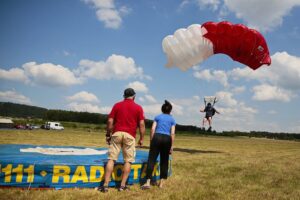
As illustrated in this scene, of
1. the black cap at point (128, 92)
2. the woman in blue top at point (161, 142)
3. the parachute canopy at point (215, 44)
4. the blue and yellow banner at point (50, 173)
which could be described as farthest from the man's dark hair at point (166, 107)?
the parachute canopy at point (215, 44)

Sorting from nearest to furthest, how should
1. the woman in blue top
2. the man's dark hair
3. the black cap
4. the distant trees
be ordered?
1. the black cap
2. the woman in blue top
3. the man's dark hair
4. the distant trees

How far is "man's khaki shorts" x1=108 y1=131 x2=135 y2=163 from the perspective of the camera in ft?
21.3

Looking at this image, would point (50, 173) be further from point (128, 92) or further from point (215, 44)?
point (215, 44)

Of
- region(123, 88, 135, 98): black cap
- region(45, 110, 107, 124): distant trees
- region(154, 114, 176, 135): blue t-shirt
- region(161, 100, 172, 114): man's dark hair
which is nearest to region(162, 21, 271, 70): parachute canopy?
region(161, 100, 172, 114): man's dark hair

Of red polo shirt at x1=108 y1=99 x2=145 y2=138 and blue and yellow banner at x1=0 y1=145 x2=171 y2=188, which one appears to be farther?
red polo shirt at x1=108 y1=99 x2=145 y2=138

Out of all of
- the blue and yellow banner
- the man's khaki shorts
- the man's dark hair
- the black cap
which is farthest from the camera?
the man's dark hair

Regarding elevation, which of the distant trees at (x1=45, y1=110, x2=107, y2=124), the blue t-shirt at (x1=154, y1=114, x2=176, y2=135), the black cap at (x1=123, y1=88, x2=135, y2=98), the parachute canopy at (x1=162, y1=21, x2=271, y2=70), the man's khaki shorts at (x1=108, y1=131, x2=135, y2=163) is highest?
the parachute canopy at (x1=162, y1=21, x2=271, y2=70)

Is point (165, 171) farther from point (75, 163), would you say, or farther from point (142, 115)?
Answer: point (75, 163)

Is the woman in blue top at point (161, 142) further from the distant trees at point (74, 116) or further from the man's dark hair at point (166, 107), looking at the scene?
the distant trees at point (74, 116)

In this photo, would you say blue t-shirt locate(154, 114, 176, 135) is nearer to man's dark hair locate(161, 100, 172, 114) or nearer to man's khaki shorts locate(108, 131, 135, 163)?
man's dark hair locate(161, 100, 172, 114)

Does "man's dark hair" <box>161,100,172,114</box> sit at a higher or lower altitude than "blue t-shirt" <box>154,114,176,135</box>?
higher

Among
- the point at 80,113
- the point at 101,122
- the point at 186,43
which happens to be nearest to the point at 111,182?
the point at 186,43

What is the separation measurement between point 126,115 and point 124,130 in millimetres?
305

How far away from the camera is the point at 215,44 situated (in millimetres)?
14766
